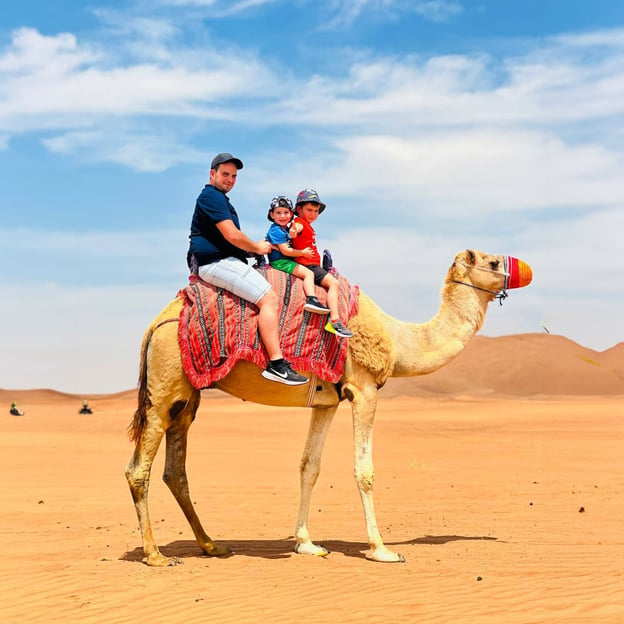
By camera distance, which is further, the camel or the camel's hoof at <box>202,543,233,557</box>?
the camel's hoof at <box>202,543,233,557</box>

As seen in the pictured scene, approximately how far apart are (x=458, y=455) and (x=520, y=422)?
11981 mm

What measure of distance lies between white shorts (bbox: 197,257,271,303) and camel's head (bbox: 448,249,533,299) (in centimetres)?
258

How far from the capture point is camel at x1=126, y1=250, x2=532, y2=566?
31.4 feet

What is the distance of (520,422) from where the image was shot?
114 feet

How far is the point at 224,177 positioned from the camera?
384 inches

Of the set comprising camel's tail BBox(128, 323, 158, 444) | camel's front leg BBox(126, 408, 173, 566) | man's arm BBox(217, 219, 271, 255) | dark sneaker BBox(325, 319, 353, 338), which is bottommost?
camel's front leg BBox(126, 408, 173, 566)

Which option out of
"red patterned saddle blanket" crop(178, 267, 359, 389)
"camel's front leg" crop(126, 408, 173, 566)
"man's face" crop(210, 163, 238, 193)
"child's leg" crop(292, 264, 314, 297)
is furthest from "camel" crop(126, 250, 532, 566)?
"man's face" crop(210, 163, 238, 193)

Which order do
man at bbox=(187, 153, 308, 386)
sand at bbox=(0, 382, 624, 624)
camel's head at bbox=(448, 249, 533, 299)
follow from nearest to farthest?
sand at bbox=(0, 382, 624, 624)
man at bbox=(187, 153, 308, 386)
camel's head at bbox=(448, 249, 533, 299)

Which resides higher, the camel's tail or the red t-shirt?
the red t-shirt

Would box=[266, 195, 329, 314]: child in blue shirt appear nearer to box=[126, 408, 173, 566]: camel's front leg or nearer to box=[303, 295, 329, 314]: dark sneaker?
box=[303, 295, 329, 314]: dark sneaker

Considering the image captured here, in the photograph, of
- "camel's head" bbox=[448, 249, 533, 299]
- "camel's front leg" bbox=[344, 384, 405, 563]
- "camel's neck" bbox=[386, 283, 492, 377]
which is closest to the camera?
"camel's front leg" bbox=[344, 384, 405, 563]

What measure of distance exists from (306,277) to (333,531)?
4.55 meters

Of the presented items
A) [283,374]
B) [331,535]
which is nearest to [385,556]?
[283,374]

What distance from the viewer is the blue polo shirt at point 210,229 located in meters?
9.52
